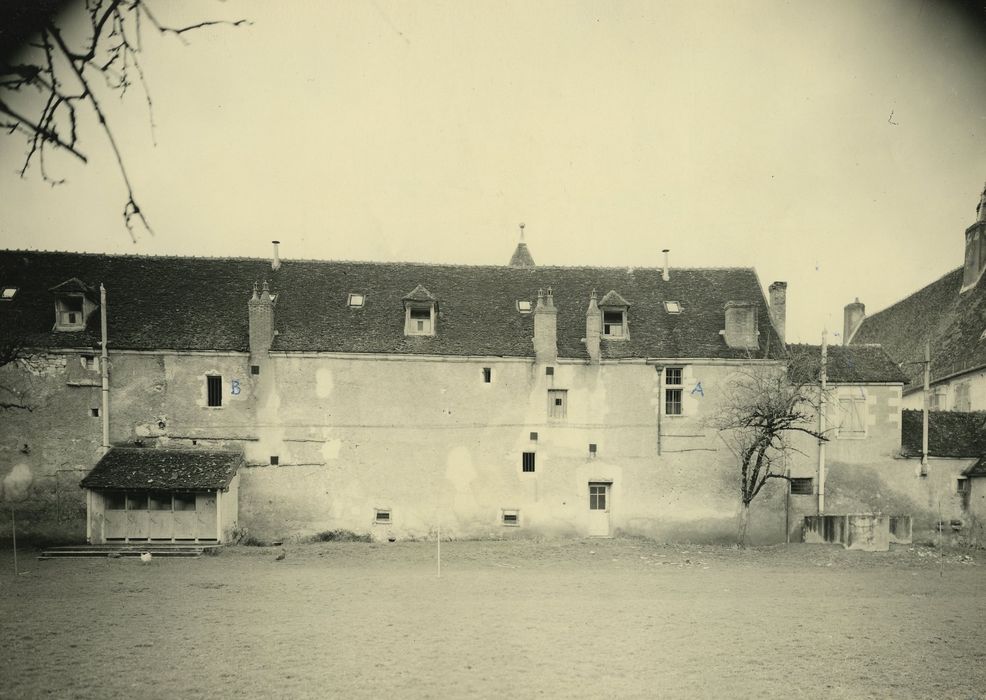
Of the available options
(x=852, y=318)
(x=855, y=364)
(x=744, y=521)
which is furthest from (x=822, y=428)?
(x=852, y=318)

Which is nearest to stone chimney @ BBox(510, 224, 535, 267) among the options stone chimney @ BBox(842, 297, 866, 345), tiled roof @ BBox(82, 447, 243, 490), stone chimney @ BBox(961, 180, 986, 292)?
tiled roof @ BBox(82, 447, 243, 490)

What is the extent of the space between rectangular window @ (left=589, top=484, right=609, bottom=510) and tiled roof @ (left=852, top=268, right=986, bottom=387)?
1814 cm

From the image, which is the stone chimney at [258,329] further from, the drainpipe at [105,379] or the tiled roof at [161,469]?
the drainpipe at [105,379]

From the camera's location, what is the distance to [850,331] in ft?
175

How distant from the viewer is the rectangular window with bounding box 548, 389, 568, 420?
2656 centimetres

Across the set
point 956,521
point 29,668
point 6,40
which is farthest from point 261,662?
point 956,521

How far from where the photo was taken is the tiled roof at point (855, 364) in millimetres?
26297

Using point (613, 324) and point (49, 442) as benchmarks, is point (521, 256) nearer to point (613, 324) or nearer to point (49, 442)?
point (613, 324)

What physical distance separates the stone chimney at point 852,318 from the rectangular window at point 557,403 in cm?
3491

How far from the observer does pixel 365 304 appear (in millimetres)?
28109

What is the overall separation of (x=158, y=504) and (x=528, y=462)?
43.3 feet

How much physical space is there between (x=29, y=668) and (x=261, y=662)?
3327 millimetres

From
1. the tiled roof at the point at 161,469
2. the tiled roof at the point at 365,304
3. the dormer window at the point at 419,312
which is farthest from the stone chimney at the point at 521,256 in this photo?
the tiled roof at the point at 161,469

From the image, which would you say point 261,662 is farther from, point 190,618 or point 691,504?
point 691,504
